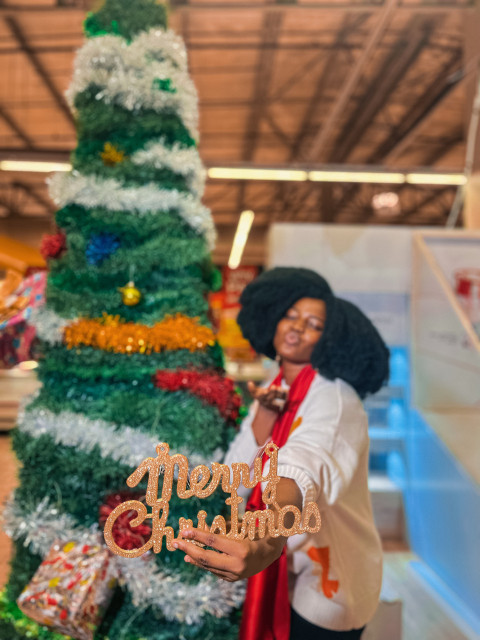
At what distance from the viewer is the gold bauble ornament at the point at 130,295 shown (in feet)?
4.84

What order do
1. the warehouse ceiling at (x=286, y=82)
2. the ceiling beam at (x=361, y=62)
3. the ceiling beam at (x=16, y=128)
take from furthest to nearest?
the ceiling beam at (x=16, y=128) → the warehouse ceiling at (x=286, y=82) → the ceiling beam at (x=361, y=62)

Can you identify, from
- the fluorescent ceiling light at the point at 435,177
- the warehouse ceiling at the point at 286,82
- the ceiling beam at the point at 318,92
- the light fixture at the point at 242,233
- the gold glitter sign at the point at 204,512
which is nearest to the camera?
the gold glitter sign at the point at 204,512

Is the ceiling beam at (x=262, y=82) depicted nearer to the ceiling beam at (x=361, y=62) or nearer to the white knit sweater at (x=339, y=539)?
the ceiling beam at (x=361, y=62)

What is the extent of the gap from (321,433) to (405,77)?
22.1 ft

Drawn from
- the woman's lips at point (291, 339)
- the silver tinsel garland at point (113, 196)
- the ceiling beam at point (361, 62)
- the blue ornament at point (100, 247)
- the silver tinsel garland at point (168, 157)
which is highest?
the ceiling beam at point (361, 62)

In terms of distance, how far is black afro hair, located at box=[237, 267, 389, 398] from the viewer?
1187 millimetres

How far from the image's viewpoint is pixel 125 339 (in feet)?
4.81

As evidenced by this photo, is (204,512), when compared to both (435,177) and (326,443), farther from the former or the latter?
(435,177)

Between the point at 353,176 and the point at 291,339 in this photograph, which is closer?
the point at 291,339

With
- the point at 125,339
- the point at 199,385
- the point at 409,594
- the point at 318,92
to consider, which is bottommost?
the point at 409,594

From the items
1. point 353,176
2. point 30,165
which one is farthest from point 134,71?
point 353,176

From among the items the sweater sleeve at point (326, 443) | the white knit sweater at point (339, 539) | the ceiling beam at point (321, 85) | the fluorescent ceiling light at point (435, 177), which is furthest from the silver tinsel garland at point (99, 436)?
the fluorescent ceiling light at point (435, 177)

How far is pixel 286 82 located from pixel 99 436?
624 cm

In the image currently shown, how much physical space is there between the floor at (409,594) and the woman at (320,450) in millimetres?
538
